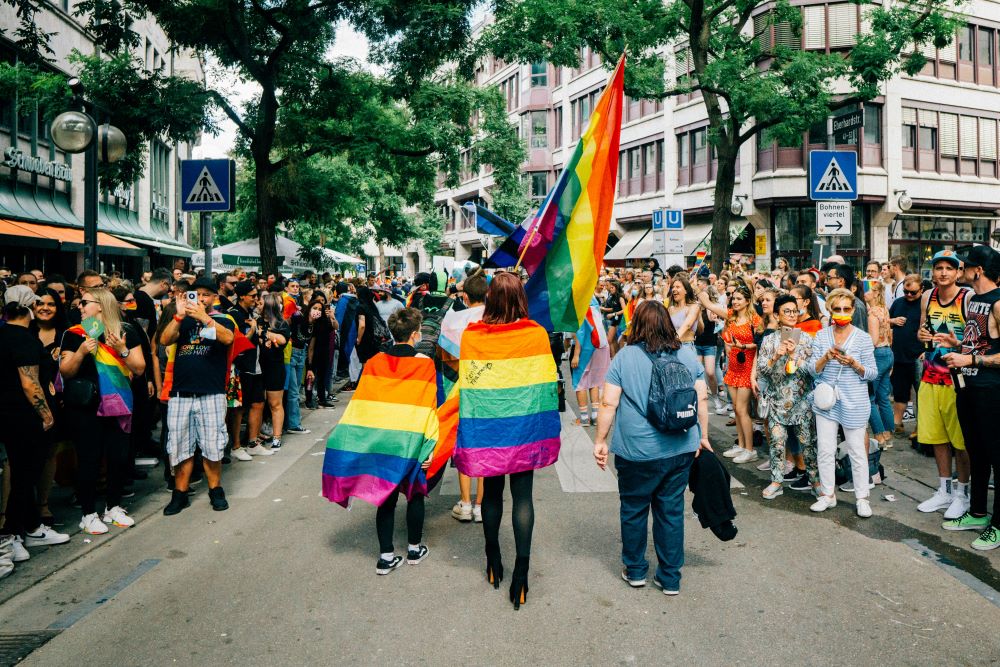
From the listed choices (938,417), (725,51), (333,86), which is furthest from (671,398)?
(725,51)

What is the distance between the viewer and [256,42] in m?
16.2

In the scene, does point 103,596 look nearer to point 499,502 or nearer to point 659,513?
point 499,502

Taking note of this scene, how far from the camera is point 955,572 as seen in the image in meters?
5.39

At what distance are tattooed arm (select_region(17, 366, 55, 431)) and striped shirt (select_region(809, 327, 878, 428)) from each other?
592cm

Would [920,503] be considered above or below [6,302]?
below

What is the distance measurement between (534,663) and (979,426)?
152 inches

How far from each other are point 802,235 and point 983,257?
26243 millimetres

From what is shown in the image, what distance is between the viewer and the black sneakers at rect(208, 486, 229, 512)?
279 inches

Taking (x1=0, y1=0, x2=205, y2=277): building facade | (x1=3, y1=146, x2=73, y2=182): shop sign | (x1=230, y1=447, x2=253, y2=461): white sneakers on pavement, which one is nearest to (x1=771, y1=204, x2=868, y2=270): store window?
(x1=0, y1=0, x2=205, y2=277): building facade

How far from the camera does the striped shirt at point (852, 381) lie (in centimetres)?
671

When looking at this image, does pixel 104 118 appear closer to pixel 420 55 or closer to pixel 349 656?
pixel 420 55

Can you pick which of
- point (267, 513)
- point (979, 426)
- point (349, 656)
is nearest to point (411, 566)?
point (349, 656)

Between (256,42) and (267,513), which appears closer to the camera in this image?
(267,513)

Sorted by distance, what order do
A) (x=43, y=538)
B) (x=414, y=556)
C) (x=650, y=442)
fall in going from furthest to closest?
(x=43, y=538) < (x=414, y=556) < (x=650, y=442)
